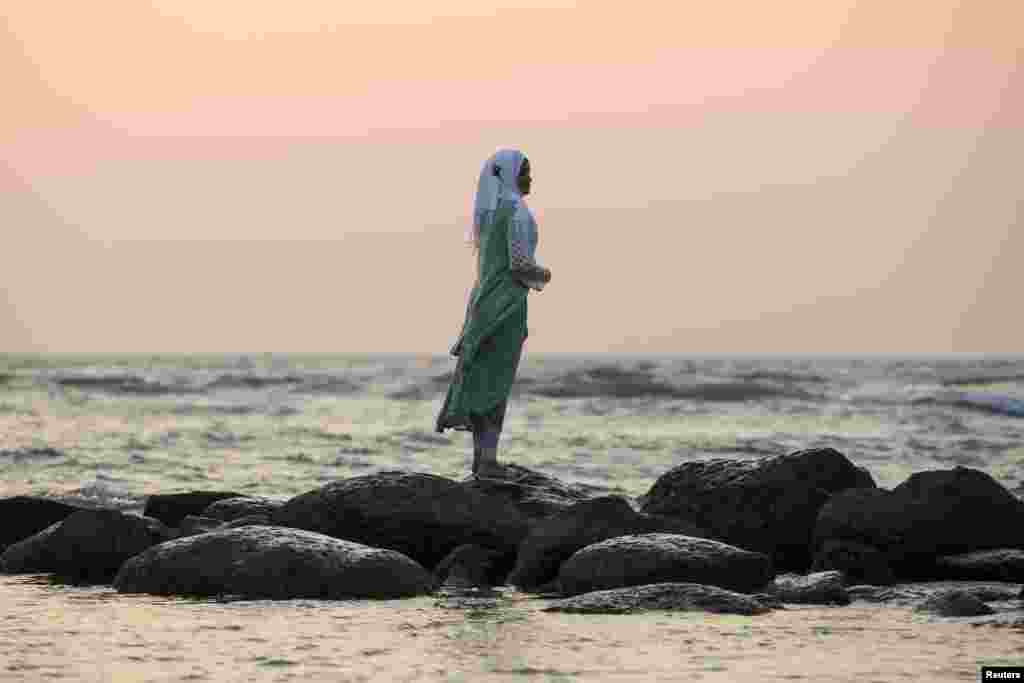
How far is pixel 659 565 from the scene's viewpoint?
34.1 ft

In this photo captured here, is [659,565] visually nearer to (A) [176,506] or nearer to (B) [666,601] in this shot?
(B) [666,601]

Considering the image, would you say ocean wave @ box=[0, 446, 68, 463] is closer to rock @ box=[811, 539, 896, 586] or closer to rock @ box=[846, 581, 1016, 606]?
rock @ box=[811, 539, 896, 586]

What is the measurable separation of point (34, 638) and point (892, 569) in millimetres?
5445

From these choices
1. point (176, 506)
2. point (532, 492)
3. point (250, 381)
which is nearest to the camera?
point (532, 492)

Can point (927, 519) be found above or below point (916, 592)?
above

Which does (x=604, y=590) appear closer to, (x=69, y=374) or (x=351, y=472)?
(x=351, y=472)

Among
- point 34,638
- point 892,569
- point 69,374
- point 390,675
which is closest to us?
point 390,675

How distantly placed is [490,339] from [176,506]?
2855mm

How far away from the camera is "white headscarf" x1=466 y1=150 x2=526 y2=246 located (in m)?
13.2

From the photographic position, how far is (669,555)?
34.3 feet

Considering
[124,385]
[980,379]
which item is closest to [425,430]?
[124,385]

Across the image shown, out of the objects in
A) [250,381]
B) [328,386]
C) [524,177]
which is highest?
[524,177]

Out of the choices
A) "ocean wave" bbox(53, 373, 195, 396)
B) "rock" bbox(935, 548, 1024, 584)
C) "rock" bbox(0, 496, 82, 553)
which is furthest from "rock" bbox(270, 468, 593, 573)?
"ocean wave" bbox(53, 373, 195, 396)

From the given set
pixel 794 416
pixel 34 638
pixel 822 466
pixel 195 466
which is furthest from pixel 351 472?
pixel 794 416
